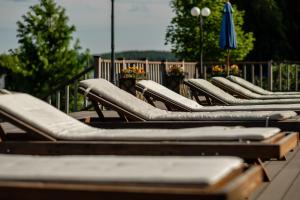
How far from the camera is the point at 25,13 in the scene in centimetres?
3962

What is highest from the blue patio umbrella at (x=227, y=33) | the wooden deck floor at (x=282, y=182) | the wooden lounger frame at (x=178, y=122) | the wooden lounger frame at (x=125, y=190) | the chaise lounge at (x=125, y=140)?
the blue patio umbrella at (x=227, y=33)

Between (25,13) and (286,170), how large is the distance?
36.6m

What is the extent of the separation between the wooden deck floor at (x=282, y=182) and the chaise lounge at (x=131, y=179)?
2.91ft

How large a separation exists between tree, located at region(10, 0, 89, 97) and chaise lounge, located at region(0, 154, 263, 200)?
35805mm

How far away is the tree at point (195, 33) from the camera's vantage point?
26.5 metres

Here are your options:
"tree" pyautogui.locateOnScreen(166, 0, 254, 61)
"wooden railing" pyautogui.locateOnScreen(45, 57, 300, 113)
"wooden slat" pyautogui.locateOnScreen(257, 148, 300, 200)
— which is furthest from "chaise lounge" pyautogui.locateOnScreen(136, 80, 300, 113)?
"tree" pyautogui.locateOnScreen(166, 0, 254, 61)

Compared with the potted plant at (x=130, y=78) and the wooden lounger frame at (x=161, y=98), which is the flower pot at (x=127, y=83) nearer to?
the potted plant at (x=130, y=78)

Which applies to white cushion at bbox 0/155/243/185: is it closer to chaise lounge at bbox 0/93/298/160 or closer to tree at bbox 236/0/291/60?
chaise lounge at bbox 0/93/298/160

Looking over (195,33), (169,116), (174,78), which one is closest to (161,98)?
(169,116)

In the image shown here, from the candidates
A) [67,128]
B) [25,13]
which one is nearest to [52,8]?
[25,13]

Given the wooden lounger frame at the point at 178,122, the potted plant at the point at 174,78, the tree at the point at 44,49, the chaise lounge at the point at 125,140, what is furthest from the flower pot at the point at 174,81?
the tree at the point at 44,49

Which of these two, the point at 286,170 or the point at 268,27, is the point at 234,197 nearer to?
the point at 286,170

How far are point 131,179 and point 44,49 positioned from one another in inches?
1453

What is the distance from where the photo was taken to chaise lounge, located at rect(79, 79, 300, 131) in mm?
5727
